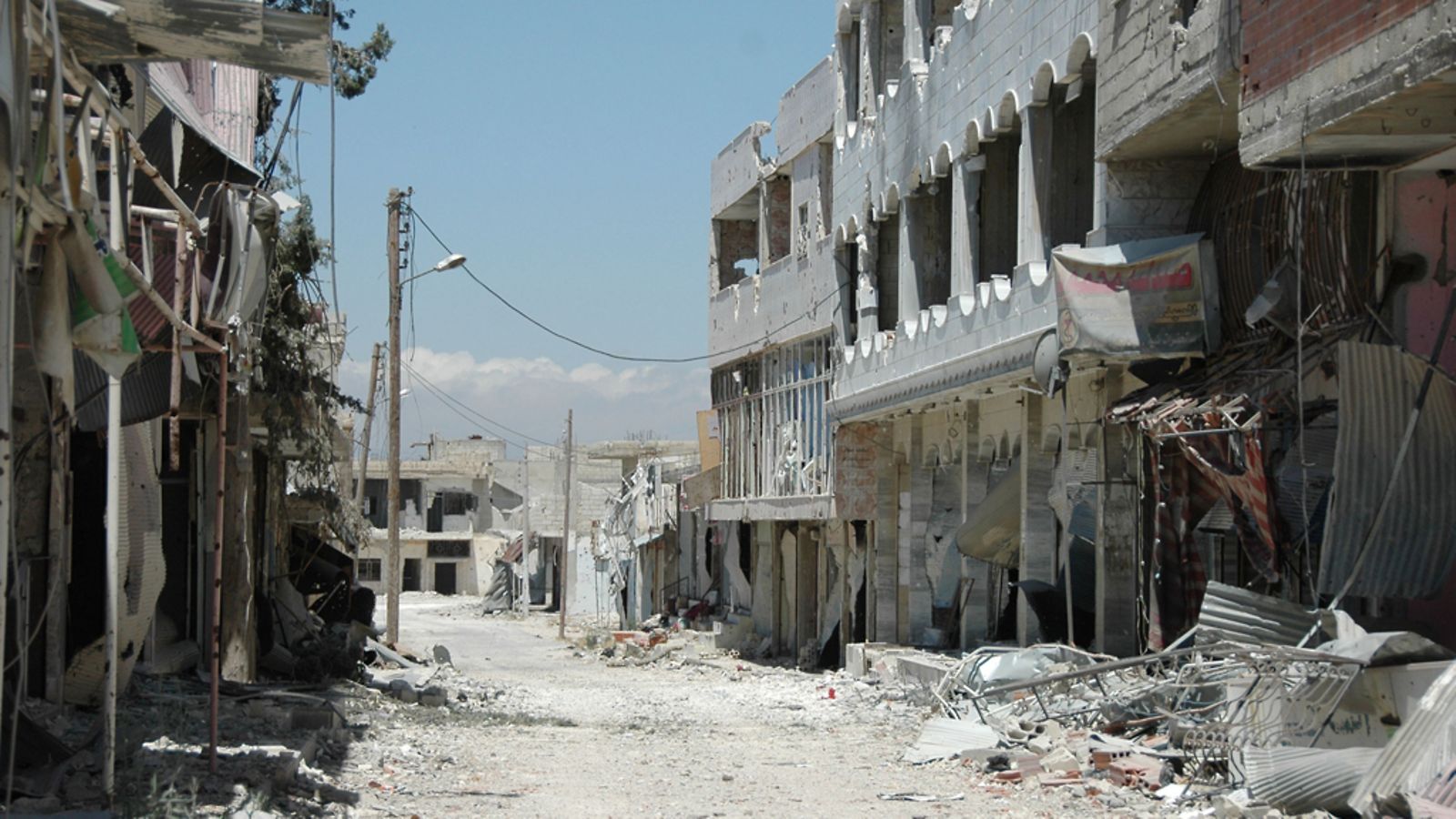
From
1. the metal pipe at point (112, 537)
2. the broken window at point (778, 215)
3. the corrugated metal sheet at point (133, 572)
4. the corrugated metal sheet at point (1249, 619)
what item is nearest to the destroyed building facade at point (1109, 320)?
the corrugated metal sheet at point (1249, 619)

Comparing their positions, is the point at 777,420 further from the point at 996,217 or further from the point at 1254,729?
the point at 1254,729

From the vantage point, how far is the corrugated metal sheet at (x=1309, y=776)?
368 inches

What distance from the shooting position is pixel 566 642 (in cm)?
4038

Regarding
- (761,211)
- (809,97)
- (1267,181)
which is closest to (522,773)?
(1267,181)

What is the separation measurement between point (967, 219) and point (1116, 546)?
5568 millimetres

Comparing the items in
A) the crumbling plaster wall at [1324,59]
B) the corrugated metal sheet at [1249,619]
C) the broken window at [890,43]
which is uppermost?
the broken window at [890,43]

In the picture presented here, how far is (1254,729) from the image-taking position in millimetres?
10328

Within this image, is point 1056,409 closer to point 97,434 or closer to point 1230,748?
point 1230,748

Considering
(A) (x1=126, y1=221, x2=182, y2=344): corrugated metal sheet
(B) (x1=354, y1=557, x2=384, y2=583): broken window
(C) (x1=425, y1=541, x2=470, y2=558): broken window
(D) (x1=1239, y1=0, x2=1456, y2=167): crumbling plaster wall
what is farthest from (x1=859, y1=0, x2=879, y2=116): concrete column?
(C) (x1=425, y1=541, x2=470, y2=558): broken window

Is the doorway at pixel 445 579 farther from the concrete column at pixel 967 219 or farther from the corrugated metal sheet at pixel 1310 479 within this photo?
the corrugated metal sheet at pixel 1310 479

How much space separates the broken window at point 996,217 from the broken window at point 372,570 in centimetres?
5530

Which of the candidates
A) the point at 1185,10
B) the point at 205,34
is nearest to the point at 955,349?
the point at 1185,10

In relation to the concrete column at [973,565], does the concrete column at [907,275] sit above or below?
above

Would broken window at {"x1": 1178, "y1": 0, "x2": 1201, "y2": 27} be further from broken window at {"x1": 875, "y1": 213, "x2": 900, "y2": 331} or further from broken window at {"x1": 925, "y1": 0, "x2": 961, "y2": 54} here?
broken window at {"x1": 875, "y1": 213, "x2": 900, "y2": 331}
